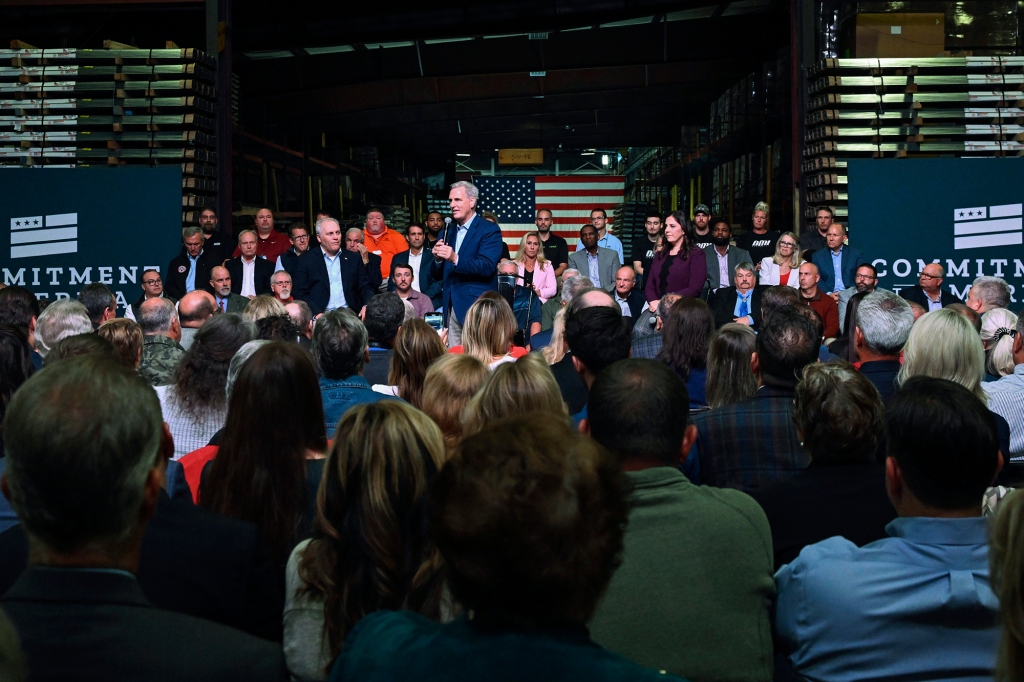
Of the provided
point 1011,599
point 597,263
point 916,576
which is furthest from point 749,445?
point 597,263

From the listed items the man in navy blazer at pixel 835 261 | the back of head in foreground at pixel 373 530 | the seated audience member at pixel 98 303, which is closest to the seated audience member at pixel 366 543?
the back of head in foreground at pixel 373 530

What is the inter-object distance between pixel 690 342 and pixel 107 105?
8.16 m

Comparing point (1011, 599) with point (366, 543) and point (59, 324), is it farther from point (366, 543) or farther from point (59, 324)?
point (59, 324)

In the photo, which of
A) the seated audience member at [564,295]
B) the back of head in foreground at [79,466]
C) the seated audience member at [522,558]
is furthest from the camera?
the seated audience member at [564,295]

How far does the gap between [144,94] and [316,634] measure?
10.0m

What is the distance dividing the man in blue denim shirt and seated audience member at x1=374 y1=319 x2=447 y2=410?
28 centimetres

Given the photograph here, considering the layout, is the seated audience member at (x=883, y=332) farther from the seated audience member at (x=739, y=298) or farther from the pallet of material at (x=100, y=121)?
the pallet of material at (x=100, y=121)

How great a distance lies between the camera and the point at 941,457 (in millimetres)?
2191

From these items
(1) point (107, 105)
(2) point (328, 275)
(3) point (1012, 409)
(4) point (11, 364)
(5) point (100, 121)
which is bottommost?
(3) point (1012, 409)

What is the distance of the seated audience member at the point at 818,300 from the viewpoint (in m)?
8.46

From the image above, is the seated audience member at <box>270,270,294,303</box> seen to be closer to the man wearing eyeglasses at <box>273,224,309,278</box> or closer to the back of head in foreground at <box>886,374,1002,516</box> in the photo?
the man wearing eyeglasses at <box>273,224,309,278</box>

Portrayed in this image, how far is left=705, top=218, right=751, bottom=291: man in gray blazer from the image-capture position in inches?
402

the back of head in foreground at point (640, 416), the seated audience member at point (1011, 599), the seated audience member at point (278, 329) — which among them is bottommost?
the seated audience member at point (1011, 599)

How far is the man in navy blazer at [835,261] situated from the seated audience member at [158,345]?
6.20 meters
